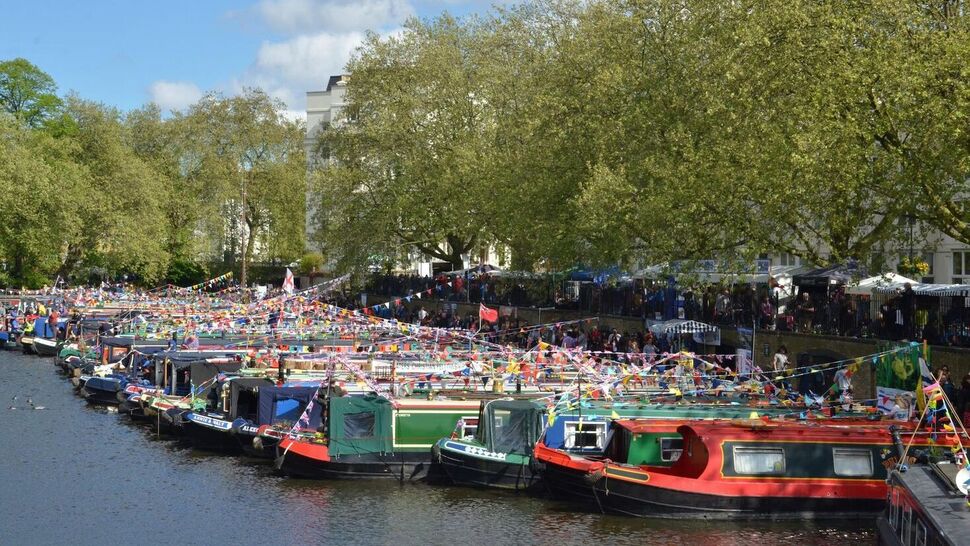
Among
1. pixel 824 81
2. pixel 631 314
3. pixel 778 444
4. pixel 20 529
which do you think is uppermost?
pixel 824 81

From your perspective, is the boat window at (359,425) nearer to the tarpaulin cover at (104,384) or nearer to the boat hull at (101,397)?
the boat hull at (101,397)

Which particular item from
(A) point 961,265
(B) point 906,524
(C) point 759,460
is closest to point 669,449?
(C) point 759,460

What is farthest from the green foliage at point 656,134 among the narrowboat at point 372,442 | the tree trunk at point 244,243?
the tree trunk at point 244,243

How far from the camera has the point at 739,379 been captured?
125ft

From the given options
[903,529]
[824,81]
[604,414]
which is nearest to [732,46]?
[824,81]

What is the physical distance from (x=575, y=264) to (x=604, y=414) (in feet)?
84.5

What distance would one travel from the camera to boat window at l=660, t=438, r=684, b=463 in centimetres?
2967

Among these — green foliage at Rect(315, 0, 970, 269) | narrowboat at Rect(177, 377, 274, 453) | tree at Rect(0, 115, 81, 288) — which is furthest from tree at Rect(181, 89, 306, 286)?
narrowboat at Rect(177, 377, 274, 453)

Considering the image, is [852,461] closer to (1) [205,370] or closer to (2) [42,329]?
(1) [205,370]

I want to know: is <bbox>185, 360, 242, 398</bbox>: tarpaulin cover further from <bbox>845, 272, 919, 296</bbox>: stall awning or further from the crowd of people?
<bbox>845, 272, 919, 296</bbox>: stall awning

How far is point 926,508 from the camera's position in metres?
19.3

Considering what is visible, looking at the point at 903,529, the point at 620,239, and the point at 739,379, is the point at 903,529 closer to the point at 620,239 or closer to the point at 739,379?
the point at 739,379

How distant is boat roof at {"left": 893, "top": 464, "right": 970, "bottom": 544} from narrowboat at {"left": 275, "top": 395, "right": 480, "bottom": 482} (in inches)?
567

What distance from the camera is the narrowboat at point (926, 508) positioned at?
18312 millimetres
